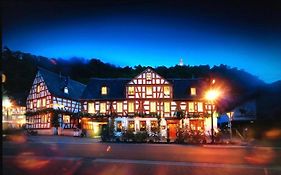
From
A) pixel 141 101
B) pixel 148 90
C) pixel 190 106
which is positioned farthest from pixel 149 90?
pixel 190 106

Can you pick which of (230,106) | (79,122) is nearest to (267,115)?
(230,106)

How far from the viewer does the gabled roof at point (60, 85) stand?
827 inches

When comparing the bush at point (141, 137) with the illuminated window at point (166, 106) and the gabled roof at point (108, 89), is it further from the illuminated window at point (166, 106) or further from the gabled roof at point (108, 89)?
the gabled roof at point (108, 89)

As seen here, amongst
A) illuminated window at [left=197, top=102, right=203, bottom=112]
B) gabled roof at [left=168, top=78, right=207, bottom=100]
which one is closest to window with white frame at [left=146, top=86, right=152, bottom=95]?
gabled roof at [left=168, top=78, right=207, bottom=100]

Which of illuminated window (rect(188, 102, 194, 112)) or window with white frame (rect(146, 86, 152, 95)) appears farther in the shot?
window with white frame (rect(146, 86, 152, 95))

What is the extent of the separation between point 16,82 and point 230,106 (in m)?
16.4

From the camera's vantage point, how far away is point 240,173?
25.4 feet

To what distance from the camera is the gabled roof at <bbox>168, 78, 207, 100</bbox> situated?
22.8 m

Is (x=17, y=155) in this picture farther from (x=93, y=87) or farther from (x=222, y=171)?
(x=93, y=87)

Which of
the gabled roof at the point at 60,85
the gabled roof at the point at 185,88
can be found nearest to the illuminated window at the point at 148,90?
the gabled roof at the point at 185,88

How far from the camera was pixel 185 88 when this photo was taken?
2511 cm

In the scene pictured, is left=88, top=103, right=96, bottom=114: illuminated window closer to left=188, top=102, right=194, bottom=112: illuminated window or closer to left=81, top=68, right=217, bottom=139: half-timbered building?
left=81, top=68, right=217, bottom=139: half-timbered building

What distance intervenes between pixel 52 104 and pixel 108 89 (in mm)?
5607

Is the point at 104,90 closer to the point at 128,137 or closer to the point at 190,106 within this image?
the point at 190,106
